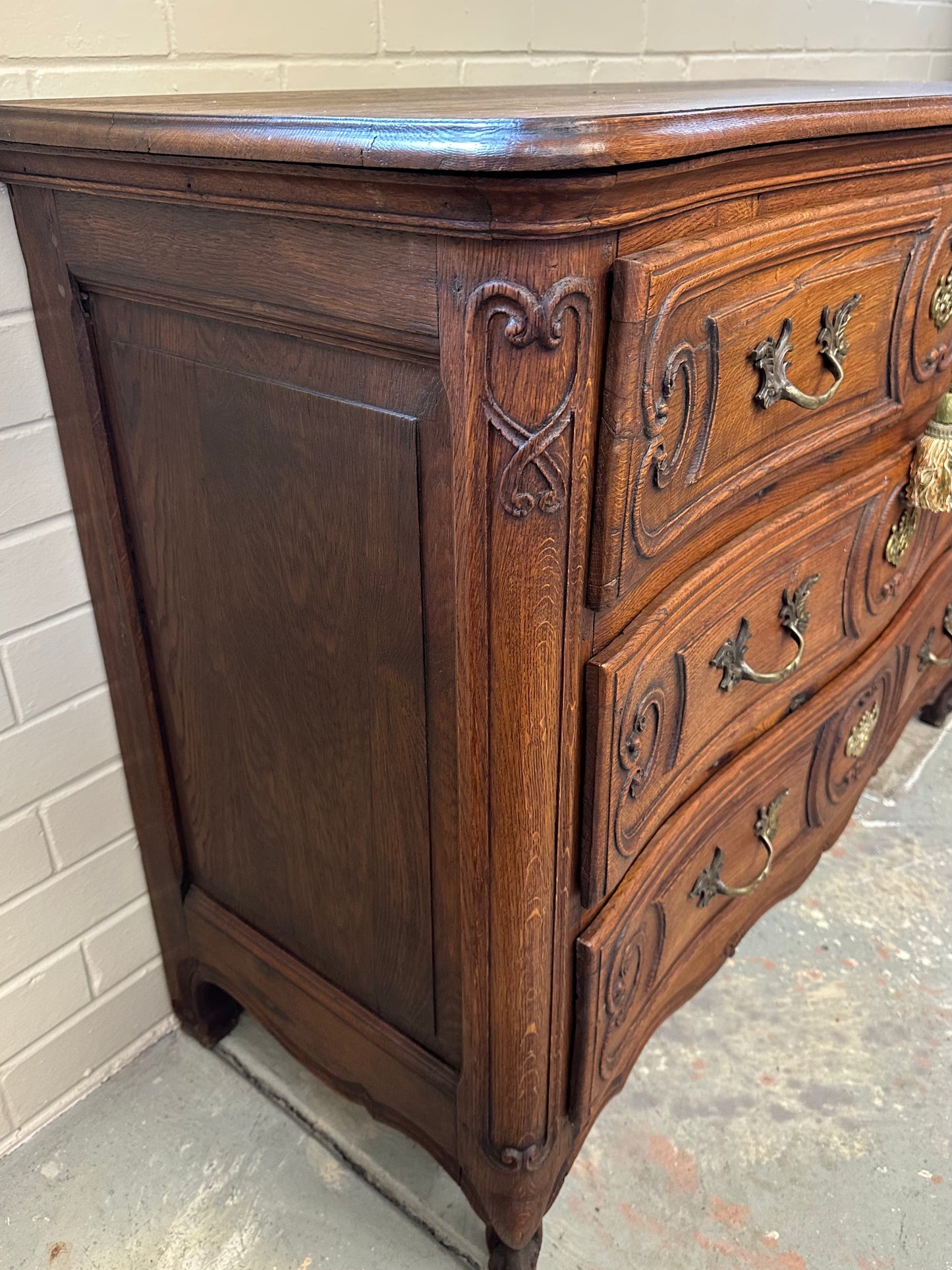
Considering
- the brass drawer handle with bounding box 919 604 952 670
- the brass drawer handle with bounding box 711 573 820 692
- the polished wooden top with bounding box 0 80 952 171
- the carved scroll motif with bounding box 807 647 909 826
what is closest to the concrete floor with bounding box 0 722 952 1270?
the carved scroll motif with bounding box 807 647 909 826

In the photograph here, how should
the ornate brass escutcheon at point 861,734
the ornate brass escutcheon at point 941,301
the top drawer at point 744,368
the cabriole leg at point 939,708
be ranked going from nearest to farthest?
1. the top drawer at point 744,368
2. the ornate brass escutcheon at point 941,301
3. the ornate brass escutcheon at point 861,734
4. the cabriole leg at point 939,708

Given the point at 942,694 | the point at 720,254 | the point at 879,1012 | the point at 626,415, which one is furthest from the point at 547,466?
the point at 942,694

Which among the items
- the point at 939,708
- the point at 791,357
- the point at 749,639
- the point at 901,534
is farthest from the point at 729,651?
the point at 939,708

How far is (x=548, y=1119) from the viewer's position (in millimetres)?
890

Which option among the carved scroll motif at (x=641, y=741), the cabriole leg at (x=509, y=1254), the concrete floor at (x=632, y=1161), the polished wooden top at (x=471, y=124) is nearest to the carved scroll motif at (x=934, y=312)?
the polished wooden top at (x=471, y=124)

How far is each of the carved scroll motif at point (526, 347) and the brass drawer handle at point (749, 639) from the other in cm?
33

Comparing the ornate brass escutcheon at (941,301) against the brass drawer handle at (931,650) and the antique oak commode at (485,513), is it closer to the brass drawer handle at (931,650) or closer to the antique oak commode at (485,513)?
the antique oak commode at (485,513)

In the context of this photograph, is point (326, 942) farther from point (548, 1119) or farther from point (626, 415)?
point (626, 415)

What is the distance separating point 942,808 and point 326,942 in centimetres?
117

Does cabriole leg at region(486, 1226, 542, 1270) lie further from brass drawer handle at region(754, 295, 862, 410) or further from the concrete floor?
brass drawer handle at region(754, 295, 862, 410)

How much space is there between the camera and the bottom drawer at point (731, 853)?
2.90 feet

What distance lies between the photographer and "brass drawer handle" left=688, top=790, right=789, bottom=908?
3.40 ft

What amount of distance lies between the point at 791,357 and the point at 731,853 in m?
0.55

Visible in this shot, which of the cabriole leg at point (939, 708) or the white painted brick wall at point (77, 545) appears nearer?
the white painted brick wall at point (77, 545)
